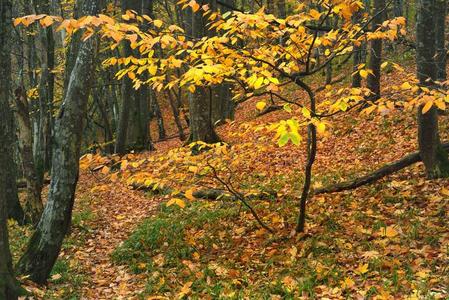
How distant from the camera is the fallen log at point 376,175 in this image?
8398mm

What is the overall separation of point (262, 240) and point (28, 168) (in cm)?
632

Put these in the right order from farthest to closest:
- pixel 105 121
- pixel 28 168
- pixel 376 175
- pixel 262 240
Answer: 1. pixel 105 121
2. pixel 28 168
3. pixel 376 175
4. pixel 262 240

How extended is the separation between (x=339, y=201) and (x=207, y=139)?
635 centimetres

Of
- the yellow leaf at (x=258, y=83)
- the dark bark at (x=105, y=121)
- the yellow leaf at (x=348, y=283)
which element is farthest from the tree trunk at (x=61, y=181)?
the dark bark at (x=105, y=121)

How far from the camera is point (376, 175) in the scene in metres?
8.66

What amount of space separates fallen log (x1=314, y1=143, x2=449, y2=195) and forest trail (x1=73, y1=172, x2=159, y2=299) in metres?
4.23

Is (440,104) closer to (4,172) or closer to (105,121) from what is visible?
(4,172)

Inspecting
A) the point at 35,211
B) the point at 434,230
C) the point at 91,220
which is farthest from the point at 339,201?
the point at 35,211

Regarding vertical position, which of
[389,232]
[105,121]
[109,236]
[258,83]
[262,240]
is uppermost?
[258,83]

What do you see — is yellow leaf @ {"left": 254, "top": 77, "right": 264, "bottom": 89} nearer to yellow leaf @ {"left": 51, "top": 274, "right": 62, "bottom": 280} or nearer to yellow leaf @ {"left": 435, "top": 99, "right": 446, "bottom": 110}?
yellow leaf @ {"left": 435, "top": 99, "right": 446, "bottom": 110}

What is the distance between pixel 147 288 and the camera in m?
6.28

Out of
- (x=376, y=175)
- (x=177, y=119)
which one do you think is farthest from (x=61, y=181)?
(x=177, y=119)

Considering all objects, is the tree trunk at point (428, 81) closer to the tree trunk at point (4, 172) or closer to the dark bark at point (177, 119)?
the tree trunk at point (4, 172)

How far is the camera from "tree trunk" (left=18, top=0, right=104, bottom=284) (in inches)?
253
